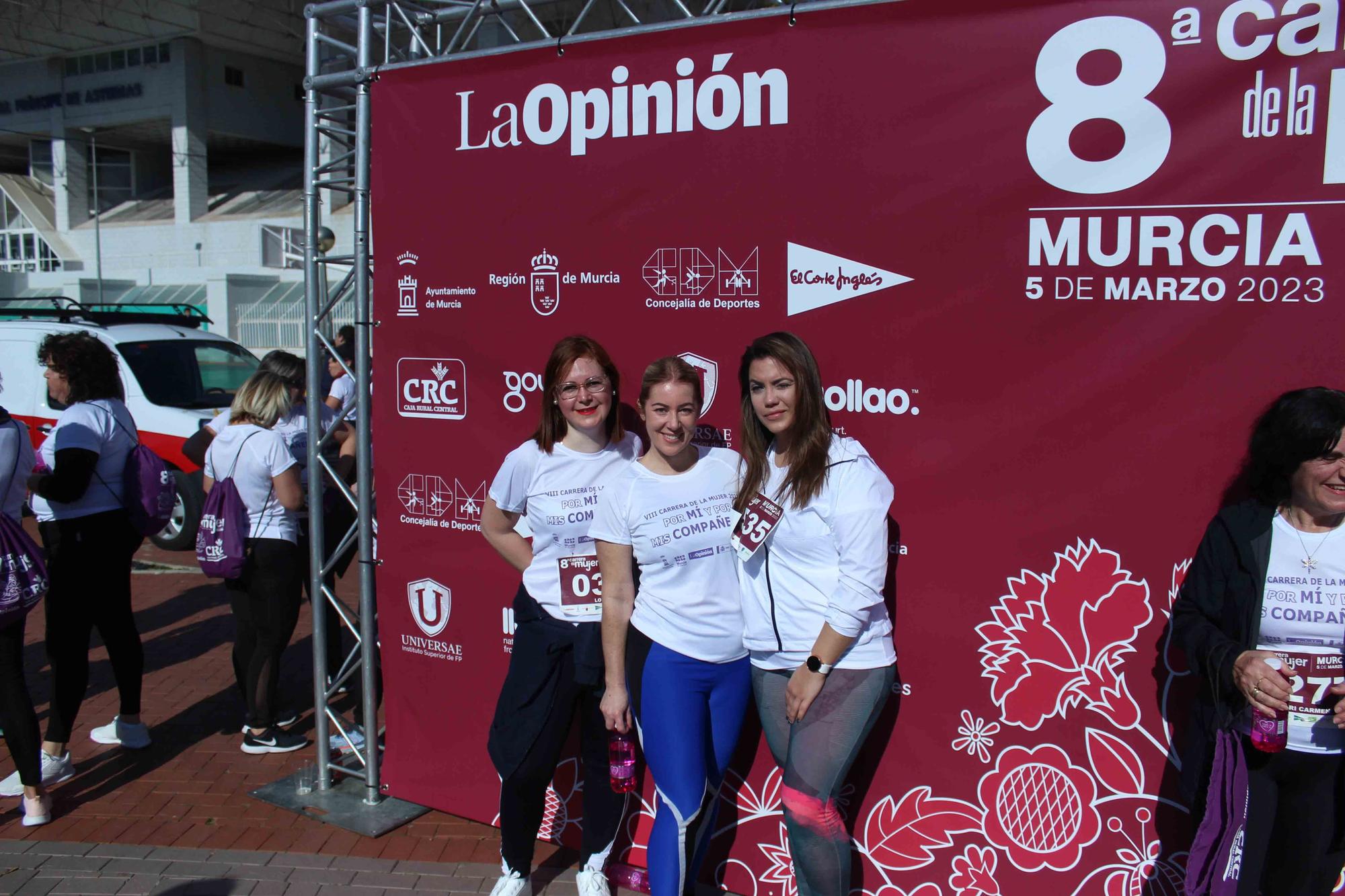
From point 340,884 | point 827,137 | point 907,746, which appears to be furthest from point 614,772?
point 827,137

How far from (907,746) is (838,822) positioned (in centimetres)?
50

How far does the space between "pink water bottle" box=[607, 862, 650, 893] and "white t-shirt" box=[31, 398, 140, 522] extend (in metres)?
2.72

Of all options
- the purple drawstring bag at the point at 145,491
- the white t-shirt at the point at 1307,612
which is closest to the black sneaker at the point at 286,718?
the purple drawstring bag at the point at 145,491

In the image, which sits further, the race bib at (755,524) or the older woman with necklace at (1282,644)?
the race bib at (755,524)

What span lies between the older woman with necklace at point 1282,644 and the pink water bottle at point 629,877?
1.86 metres

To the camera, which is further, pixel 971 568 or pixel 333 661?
pixel 333 661

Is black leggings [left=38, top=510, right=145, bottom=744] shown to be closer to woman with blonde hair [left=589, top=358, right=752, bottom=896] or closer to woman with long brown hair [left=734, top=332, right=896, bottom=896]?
woman with blonde hair [left=589, top=358, right=752, bottom=896]

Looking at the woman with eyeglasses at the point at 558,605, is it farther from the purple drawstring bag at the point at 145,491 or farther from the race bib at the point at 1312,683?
the purple drawstring bag at the point at 145,491

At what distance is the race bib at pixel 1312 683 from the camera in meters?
2.52

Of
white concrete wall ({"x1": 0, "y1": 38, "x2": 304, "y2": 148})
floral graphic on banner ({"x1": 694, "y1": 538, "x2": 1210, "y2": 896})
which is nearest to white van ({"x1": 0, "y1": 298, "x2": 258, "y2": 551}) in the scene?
floral graphic on banner ({"x1": 694, "y1": 538, "x2": 1210, "y2": 896})

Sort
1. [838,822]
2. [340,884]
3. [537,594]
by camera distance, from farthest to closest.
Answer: [340,884] → [537,594] → [838,822]

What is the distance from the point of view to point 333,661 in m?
5.15

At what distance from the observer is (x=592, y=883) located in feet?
11.5

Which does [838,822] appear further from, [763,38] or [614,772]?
[763,38]
